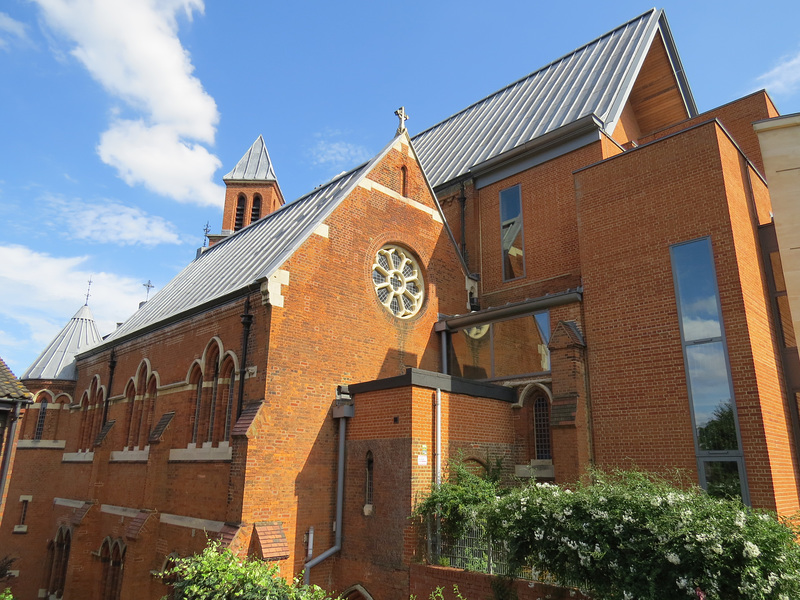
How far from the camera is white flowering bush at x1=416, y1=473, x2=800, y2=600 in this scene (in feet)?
24.0

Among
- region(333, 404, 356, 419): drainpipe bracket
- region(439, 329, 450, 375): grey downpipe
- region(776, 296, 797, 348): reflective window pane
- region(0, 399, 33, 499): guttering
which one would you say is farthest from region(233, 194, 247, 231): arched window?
region(776, 296, 797, 348): reflective window pane

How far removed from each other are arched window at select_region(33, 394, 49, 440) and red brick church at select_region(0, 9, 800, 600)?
22.9 ft

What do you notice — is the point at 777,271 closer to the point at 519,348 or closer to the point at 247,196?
the point at 519,348

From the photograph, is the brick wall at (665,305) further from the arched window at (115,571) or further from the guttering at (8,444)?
the arched window at (115,571)

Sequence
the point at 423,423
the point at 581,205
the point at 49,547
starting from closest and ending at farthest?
1. the point at 423,423
2. the point at 581,205
3. the point at 49,547

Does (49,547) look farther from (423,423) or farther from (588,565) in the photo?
(588,565)

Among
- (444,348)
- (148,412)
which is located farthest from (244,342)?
(148,412)

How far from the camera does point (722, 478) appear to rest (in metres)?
11.7

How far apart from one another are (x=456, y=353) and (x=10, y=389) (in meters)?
11.6

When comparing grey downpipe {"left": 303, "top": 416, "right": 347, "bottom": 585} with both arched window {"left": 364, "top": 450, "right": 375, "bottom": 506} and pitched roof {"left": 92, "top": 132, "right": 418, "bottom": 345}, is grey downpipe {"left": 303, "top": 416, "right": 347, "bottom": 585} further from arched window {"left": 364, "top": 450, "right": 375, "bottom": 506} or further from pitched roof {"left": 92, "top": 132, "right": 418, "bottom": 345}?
pitched roof {"left": 92, "top": 132, "right": 418, "bottom": 345}

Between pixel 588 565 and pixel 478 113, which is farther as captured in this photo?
pixel 478 113

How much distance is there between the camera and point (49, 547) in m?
25.0

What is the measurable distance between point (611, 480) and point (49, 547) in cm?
2388

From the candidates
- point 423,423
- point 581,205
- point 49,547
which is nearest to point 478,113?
point 581,205
